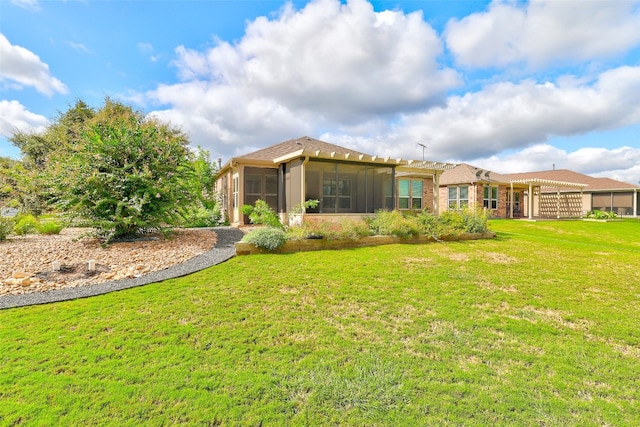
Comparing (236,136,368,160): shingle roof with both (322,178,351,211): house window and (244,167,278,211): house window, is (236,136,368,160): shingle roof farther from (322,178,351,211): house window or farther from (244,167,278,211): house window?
(322,178,351,211): house window

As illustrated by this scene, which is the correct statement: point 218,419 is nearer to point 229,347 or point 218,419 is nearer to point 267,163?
point 229,347

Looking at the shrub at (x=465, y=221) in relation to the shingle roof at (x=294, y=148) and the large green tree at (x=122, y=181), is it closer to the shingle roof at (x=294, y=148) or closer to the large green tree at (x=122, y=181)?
the shingle roof at (x=294, y=148)

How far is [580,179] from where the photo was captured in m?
31.6

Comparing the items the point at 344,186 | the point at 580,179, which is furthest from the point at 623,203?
the point at 344,186

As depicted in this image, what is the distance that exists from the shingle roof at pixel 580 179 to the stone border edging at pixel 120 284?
30.1 metres

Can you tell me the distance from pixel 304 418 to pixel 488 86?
51.8ft

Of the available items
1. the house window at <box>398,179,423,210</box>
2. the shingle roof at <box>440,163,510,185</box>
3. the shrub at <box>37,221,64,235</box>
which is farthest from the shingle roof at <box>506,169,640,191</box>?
the shrub at <box>37,221,64,235</box>

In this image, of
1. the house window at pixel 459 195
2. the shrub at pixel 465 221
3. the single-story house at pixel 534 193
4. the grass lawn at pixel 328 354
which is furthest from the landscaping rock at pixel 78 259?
the house window at pixel 459 195

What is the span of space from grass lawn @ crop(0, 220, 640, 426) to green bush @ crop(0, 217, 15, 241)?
660 centimetres

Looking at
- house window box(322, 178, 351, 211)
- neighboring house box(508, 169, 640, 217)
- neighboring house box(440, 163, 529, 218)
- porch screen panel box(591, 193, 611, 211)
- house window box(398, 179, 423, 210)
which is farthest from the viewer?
porch screen panel box(591, 193, 611, 211)

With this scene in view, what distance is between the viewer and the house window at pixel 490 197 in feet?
72.1

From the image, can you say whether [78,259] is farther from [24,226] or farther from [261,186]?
[261,186]

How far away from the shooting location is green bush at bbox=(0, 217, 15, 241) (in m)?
8.44

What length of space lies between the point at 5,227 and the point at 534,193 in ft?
112
